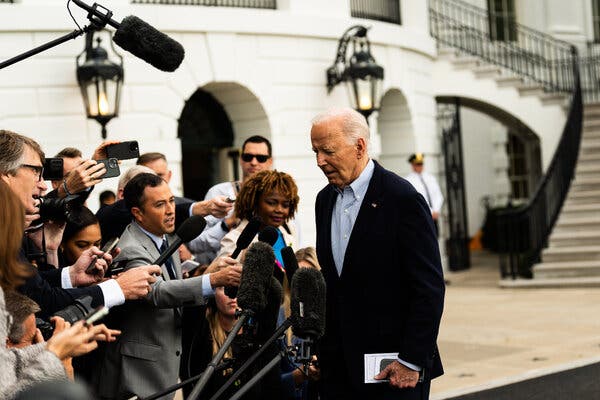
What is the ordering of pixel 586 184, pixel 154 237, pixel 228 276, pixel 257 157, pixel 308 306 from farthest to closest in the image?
1. pixel 586 184
2. pixel 257 157
3. pixel 154 237
4. pixel 228 276
5. pixel 308 306

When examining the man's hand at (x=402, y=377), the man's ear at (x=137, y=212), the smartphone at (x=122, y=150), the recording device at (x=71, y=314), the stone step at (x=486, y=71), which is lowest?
the man's hand at (x=402, y=377)

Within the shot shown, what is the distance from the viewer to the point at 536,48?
25.2 metres

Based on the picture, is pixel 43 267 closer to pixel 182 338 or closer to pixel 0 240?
pixel 182 338

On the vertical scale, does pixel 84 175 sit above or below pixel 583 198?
above

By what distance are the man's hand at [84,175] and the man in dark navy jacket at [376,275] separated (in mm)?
1272

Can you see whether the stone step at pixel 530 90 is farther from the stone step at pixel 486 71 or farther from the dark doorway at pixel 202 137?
the dark doorway at pixel 202 137

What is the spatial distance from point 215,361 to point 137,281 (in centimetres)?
103

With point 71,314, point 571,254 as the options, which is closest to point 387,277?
point 71,314

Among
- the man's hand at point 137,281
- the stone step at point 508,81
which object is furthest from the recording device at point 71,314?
the stone step at point 508,81

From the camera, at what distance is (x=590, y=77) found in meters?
24.8

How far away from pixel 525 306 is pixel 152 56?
34.3ft

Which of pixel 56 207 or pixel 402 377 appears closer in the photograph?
pixel 402 377

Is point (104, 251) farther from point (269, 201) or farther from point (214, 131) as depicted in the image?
point (214, 131)

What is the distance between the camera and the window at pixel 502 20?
84.7ft
